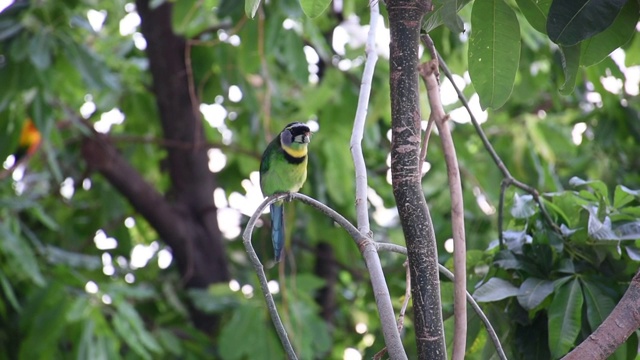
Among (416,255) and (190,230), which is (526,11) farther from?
(190,230)

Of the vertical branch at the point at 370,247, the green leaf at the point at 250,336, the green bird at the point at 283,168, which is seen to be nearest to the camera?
the vertical branch at the point at 370,247

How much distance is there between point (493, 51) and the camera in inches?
56.4

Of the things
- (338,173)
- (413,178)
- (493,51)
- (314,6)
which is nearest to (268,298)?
(413,178)

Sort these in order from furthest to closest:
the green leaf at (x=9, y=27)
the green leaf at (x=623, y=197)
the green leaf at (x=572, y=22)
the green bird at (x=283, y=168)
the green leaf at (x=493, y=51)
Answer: the green leaf at (x=9, y=27)
the green bird at (x=283, y=168)
the green leaf at (x=623, y=197)
the green leaf at (x=493, y=51)
the green leaf at (x=572, y=22)

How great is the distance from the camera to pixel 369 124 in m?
3.96

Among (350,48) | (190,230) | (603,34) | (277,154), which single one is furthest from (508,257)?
(190,230)

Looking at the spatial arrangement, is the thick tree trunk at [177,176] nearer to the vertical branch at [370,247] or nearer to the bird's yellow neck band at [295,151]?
the bird's yellow neck band at [295,151]

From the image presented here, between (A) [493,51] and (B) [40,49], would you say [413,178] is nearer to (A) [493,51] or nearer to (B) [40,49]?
(A) [493,51]

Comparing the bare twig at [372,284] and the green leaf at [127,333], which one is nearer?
the bare twig at [372,284]

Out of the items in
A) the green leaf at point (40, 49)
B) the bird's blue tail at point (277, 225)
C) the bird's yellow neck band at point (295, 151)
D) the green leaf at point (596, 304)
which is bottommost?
the bird's blue tail at point (277, 225)

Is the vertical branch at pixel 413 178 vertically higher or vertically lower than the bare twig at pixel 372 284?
higher

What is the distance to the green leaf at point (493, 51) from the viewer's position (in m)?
1.41

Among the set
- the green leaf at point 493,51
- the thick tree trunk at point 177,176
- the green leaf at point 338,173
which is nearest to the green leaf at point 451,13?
the green leaf at point 493,51

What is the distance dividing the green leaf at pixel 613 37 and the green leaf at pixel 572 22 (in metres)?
0.12
